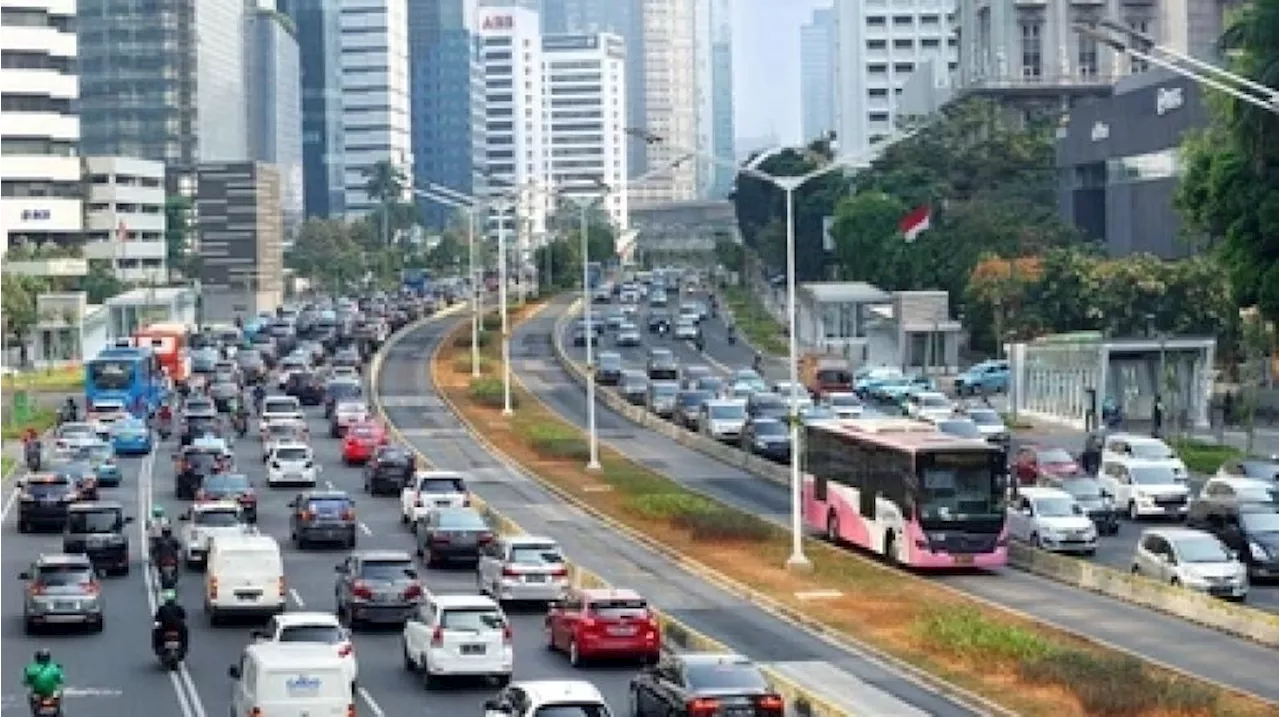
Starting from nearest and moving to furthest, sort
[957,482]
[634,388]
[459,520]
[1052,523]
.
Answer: [957,482] < [459,520] < [1052,523] < [634,388]

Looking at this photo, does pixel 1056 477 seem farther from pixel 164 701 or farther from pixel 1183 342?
pixel 164 701

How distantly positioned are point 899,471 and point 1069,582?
4.21m

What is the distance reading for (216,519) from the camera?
54.7m

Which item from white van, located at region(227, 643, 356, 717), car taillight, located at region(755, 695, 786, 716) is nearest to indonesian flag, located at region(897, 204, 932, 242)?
white van, located at region(227, 643, 356, 717)

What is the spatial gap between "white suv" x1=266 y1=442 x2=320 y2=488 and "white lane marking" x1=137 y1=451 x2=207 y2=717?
335cm

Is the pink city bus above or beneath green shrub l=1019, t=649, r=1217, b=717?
above

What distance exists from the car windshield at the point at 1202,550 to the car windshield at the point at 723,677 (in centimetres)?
1808

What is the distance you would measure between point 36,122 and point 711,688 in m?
159

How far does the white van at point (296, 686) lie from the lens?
3184 centimetres

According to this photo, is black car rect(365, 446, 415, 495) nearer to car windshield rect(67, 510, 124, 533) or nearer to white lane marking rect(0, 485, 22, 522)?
white lane marking rect(0, 485, 22, 522)

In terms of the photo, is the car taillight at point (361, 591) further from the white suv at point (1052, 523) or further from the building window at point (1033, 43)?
the building window at point (1033, 43)

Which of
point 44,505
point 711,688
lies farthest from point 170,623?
point 44,505

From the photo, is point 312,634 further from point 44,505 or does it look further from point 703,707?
point 44,505

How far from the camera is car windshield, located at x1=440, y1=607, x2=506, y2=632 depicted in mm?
37969
